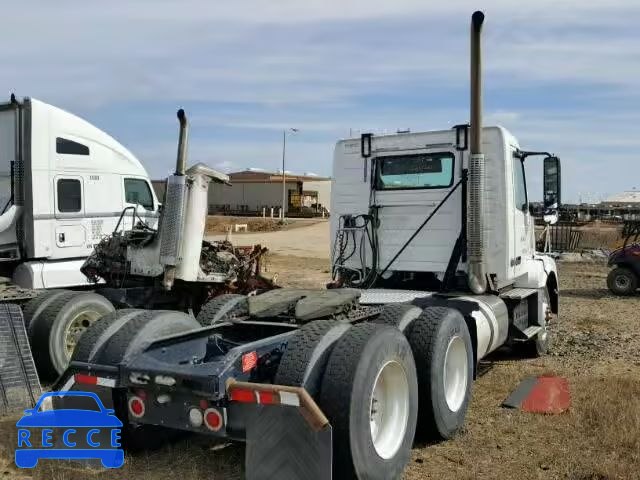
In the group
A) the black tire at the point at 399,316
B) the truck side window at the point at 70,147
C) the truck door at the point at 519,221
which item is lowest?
the black tire at the point at 399,316

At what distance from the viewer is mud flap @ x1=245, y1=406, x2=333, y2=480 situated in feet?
11.9

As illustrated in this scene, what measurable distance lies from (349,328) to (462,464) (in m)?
1.36

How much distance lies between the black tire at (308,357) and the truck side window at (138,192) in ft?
23.4

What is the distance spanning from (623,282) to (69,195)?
1207 centimetres

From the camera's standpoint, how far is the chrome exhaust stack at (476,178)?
22.6ft

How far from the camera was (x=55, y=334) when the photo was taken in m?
7.02

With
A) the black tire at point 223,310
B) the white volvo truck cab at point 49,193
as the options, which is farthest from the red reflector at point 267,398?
the white volvo truck cab at point 49,193

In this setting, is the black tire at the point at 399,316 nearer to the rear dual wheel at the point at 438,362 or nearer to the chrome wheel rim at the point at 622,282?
the rear dual wheel at the point at 438,362

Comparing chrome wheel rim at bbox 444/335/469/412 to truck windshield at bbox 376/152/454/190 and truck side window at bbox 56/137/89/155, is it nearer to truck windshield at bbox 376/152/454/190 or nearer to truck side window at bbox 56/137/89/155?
truck windshield at bbox 376/152/454/190

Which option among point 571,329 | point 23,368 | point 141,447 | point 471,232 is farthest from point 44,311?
point 571,329

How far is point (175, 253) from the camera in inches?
347

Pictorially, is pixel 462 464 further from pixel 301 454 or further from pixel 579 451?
pixel 301 454

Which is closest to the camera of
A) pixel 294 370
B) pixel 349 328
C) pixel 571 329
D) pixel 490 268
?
pixel 294 370

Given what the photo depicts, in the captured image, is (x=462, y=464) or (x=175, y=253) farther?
(x=175, y=253)
